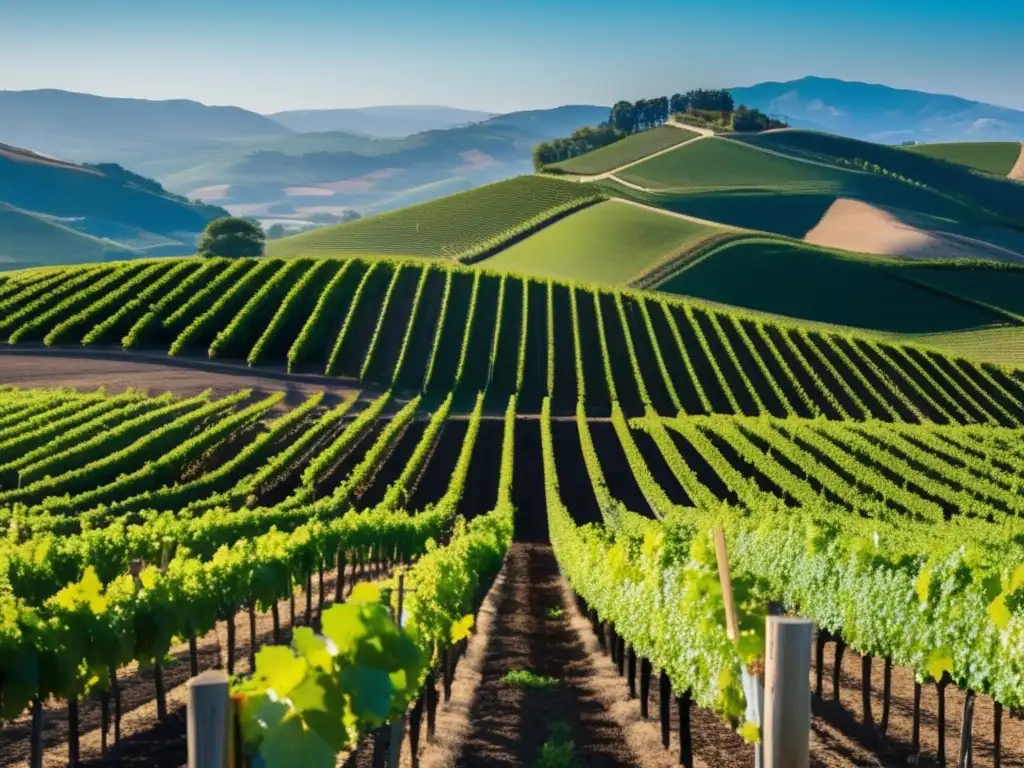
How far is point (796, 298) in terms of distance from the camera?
95.7m

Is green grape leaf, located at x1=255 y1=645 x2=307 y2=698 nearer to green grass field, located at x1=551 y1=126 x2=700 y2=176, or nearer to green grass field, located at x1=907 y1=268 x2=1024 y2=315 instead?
green grass field, located at x1=907 y1=268 x2=1024 y2=315

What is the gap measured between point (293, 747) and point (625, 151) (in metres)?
179

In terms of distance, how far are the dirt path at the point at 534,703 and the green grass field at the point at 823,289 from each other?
218ft

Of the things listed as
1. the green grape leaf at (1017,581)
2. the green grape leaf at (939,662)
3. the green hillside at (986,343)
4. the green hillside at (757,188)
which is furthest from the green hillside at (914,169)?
the green grape leaf at (1017,581)

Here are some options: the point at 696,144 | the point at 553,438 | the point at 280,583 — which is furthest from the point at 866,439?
the point at 696,144

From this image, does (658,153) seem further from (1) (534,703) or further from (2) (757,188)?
(1) (534,703)

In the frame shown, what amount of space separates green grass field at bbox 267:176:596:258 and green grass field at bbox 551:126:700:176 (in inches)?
893

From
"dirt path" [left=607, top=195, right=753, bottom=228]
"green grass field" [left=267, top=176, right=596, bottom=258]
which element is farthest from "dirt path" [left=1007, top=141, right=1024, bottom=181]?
"green grass field" [left=267, top=176, right=596, bottom=258]

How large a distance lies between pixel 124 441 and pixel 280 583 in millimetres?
30777

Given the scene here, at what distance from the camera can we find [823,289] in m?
97.3

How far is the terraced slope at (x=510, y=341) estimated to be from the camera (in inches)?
2643

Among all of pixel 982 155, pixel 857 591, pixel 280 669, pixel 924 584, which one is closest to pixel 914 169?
pixel 982 155

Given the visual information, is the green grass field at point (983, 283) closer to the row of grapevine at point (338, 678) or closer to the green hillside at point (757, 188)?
the green hillside at point (757, 188)

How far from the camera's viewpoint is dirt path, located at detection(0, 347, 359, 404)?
62.2 meters
